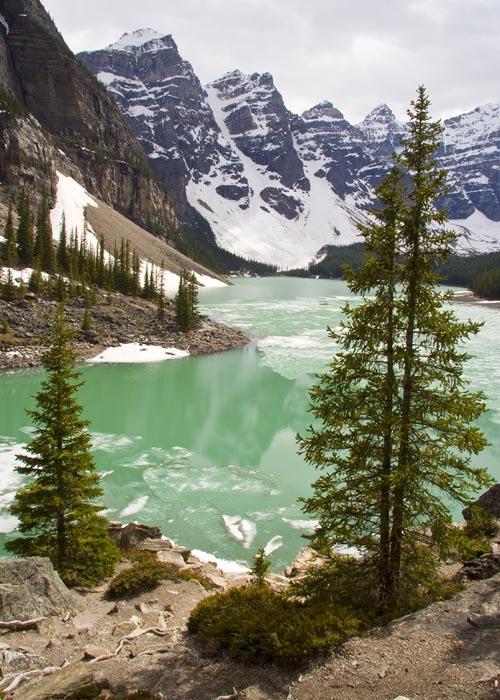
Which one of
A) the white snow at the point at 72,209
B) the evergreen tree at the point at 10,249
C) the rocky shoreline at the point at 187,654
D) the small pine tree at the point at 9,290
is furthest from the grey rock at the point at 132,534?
the white snow at the point at 72,209

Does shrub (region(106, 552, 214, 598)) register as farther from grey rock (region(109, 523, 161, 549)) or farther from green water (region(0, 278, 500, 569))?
green water (region(0, 278, 500, 569))

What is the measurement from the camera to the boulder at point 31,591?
29.0 ft

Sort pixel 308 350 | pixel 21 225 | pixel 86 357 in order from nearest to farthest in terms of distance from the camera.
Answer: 1. pixel 86 357
2. pixel 308 350
3. pixel 21 225

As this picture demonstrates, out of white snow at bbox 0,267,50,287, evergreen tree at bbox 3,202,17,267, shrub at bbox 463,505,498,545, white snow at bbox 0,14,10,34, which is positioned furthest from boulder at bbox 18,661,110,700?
white snow at bbox 0,14,10,34

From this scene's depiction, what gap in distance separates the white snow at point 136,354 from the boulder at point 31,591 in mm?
33195

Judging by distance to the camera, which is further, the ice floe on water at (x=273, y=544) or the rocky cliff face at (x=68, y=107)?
the rocky cliff face at (x=68, y=107)

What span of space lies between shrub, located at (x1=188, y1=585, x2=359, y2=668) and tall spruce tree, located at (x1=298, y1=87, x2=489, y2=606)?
65.6 inches

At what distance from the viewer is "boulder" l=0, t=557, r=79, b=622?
8844 mm

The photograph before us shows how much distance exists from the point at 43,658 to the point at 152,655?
1747 mm

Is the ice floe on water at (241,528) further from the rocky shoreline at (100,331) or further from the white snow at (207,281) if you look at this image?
the white snow at (207,281)

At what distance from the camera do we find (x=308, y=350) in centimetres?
4722

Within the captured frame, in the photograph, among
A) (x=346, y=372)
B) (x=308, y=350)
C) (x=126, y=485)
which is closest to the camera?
(x=346, y=372)

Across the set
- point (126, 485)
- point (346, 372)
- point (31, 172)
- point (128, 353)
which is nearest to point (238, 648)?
point (346, 372)

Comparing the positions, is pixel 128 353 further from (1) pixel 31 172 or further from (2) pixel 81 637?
(1) pixel 31 172
